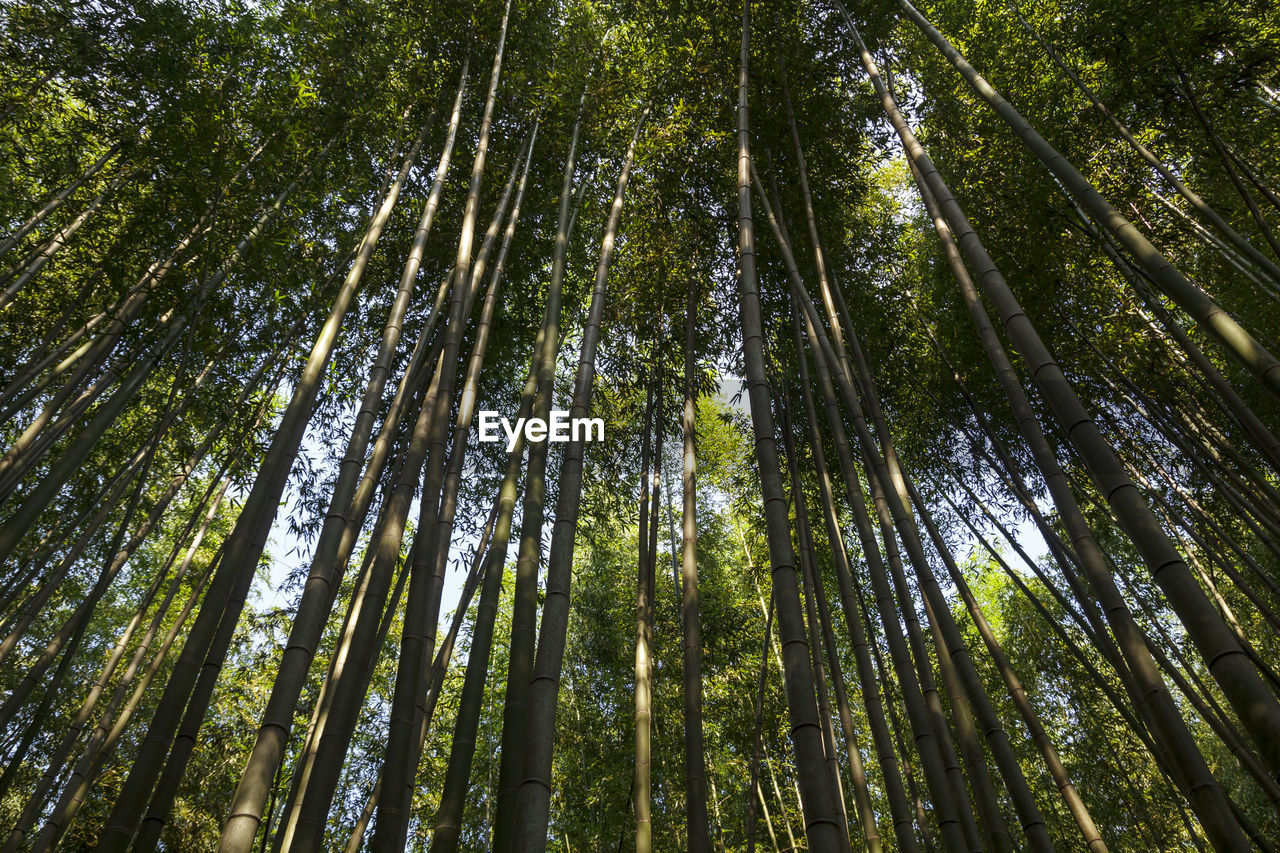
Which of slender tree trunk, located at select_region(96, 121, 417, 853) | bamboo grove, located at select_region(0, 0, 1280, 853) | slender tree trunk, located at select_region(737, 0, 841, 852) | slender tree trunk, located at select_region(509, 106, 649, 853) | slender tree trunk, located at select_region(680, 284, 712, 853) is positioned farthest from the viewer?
slender tree trunk, located at select_region(680, 284, 712, 853)

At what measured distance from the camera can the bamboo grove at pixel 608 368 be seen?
2.63 m

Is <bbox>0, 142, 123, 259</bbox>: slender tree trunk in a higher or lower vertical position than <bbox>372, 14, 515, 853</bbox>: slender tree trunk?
higher

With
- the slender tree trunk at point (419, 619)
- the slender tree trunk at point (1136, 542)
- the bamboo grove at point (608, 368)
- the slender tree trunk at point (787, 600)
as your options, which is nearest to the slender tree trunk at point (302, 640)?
the bamboo grove at point (608, 368)

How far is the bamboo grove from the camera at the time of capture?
2633mm

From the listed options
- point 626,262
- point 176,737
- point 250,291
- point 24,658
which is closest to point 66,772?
point 24,658

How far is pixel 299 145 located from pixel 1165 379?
6.26 meters

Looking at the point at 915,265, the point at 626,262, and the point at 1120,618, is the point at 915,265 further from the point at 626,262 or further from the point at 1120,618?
the point at 1120,618

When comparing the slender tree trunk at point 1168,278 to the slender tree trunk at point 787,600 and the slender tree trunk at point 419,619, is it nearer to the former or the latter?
the slender tree trunk at point 787,600

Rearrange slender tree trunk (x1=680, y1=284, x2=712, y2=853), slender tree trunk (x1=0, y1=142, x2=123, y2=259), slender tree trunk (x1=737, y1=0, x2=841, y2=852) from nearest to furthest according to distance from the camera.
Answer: slender tree trunk (x1=737, y1=0, x2=841, y2=852) → slender tree trunk (x1=680, y1=284, x2=712, y2=853) → slender tree trunk (x1=0, y1=142, x2=123, y2=259)

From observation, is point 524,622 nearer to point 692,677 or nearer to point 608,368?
point 692,677

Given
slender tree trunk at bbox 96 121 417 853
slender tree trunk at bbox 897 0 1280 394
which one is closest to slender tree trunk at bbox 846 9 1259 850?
slender tree trunk at bbox 897 0 1280 394

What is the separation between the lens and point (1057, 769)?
3170 mm

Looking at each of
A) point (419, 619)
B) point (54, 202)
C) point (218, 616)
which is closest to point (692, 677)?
point (419, 619)

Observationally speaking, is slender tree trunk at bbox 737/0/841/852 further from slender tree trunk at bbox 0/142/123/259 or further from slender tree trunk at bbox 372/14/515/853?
slender tree trunk at bbox 0/142/123/259
